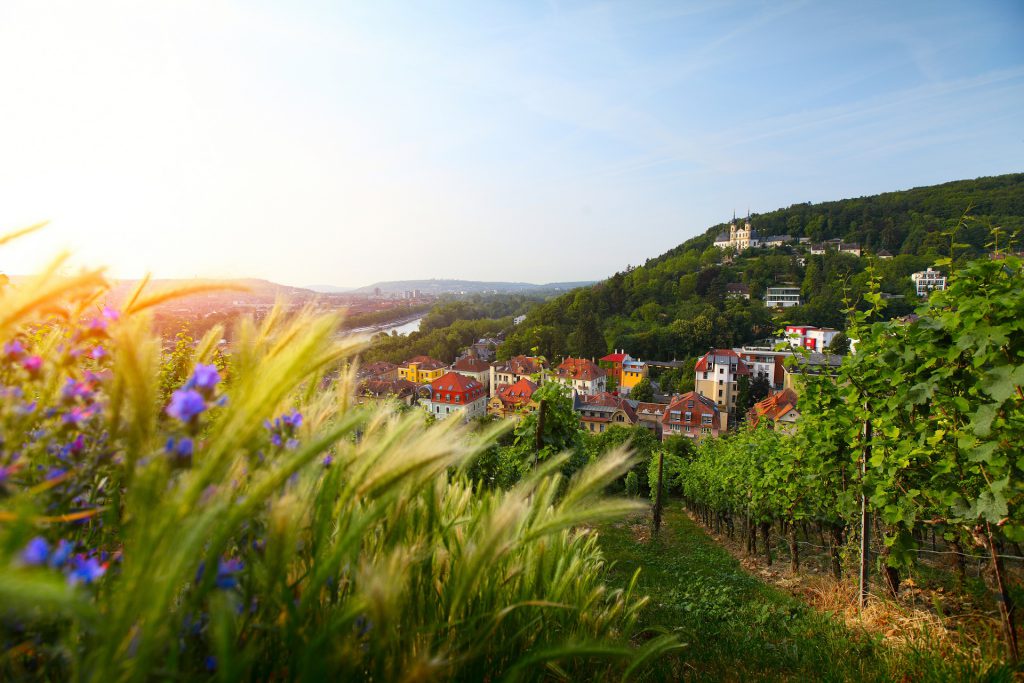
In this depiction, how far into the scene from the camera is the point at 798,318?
7488 centimetres

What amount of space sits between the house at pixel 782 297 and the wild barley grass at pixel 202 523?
94.3 m

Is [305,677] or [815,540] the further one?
[815,540]

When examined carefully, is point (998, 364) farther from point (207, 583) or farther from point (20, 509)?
point (20, 509)

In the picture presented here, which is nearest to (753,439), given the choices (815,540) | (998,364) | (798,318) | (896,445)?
(815,540)

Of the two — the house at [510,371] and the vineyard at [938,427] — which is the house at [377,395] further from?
the house at [510,371]

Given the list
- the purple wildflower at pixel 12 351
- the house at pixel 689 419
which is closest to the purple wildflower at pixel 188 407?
the purple wildflower at pixel 12 351

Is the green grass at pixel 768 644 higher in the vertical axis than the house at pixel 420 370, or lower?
higher

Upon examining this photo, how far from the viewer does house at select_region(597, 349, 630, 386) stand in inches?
2768

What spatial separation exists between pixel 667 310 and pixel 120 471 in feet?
298

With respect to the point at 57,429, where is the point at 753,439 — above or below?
below

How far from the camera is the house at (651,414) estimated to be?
48.2 m

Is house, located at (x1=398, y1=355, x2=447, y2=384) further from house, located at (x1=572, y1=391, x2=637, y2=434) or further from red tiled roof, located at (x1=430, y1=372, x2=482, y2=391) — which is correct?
house, located at (x1=572, y1=391, x2=637, y2=434)

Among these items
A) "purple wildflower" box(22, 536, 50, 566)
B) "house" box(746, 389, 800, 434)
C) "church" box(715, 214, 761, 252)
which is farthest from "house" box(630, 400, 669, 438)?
"church" box(715, 214, 761, 252)

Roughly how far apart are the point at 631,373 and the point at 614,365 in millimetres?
2863
